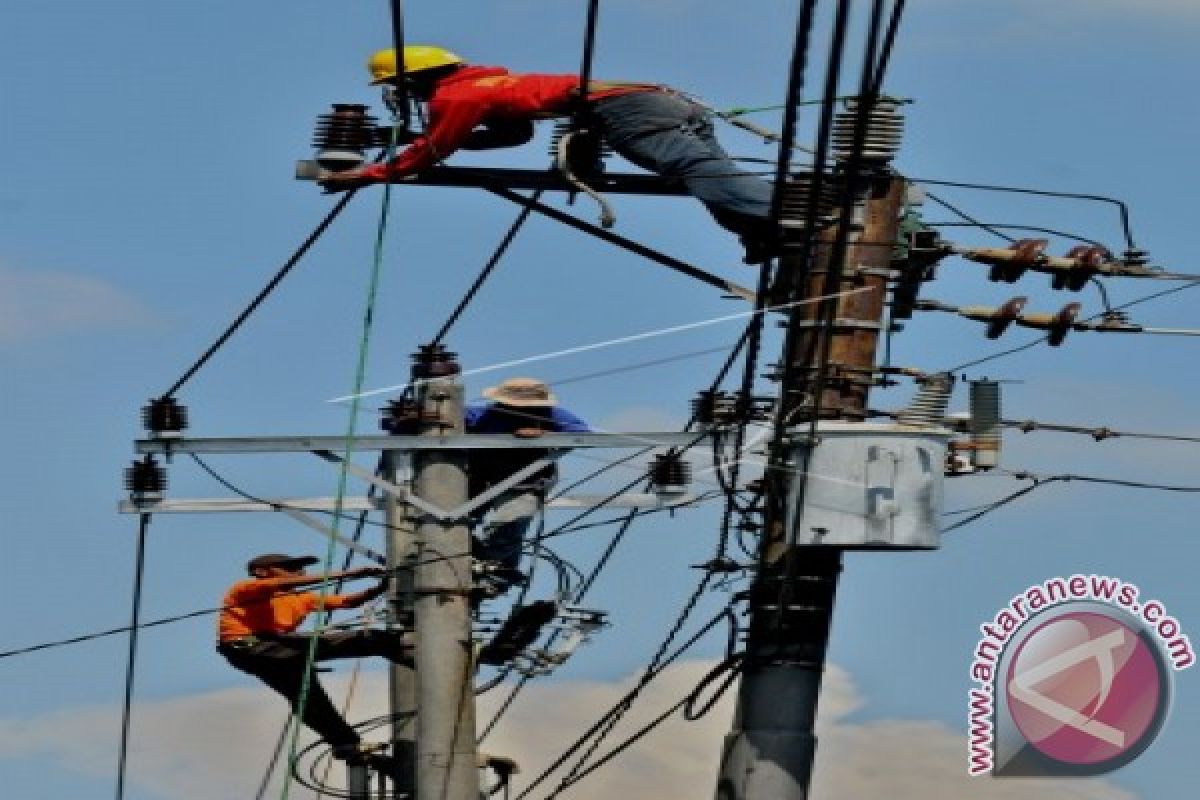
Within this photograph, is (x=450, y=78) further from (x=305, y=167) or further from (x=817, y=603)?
(x=817, y=603)

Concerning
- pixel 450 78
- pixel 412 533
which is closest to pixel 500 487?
pixel 412 533

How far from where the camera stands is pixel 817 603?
29578 millimetres

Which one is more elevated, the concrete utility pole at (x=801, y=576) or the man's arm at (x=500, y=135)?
the man's arm at (x=500, y=135)

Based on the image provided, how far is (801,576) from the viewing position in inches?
1159

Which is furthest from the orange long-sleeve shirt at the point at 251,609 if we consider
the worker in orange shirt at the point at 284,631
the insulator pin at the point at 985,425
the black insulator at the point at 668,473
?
the insulator pin at the point at 985,425

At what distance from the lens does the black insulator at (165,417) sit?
31.3m

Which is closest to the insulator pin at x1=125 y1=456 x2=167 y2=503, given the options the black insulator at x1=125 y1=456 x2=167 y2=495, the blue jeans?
the black insulator at x1=125 y1=456 x2=167 y2=495

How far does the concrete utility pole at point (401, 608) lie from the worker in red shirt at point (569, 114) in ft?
6.53

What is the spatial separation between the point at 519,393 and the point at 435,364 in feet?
2.54

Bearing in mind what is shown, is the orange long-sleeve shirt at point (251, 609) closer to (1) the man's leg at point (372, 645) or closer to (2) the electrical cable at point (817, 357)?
(1) the man's leg at point (372, 645)

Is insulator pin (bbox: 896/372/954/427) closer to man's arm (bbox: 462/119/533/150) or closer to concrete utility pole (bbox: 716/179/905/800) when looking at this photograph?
concrete utility pole (bbox: 716/179/905/800)

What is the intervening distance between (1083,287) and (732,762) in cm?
360

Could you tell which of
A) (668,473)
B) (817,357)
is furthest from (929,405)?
(668,473)

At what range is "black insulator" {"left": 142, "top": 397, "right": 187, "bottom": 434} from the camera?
31281 millimetres
